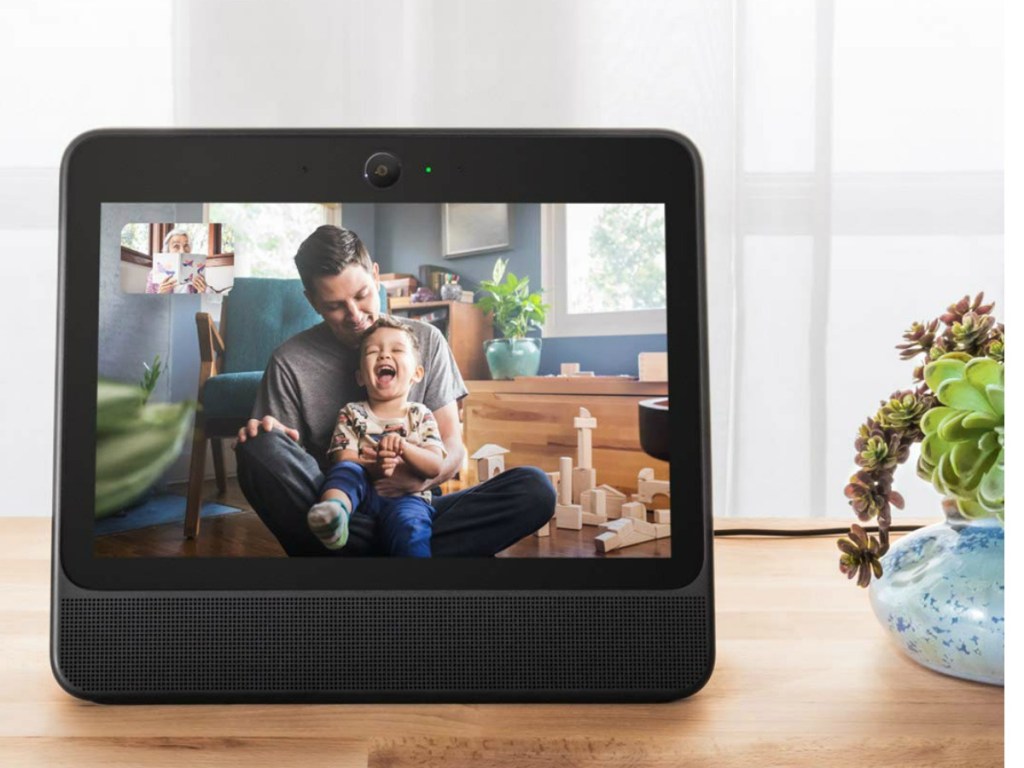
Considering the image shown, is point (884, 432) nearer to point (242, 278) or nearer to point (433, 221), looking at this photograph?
point (433, 221)

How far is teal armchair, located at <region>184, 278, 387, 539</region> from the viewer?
1.62 feet

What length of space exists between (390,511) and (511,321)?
14 cm

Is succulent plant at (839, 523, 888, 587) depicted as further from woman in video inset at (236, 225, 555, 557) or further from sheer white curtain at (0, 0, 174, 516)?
sheer white curtain at (0, 0, 174, 516)

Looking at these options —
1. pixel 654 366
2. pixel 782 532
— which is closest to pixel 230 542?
pixel 654 366

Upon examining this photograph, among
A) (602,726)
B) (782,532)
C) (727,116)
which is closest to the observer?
(602,726)

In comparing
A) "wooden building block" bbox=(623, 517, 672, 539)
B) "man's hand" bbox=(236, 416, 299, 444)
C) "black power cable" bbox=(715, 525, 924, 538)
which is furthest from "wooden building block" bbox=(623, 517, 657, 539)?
"black power cable" bbox=(715, 525, 924, 538)

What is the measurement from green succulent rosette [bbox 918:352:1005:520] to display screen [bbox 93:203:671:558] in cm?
16

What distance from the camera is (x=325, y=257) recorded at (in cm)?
50

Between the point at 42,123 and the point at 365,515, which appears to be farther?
the point at 42,123

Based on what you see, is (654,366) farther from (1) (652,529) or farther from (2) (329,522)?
(2) (329,522)

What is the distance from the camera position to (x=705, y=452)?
0.50 metres

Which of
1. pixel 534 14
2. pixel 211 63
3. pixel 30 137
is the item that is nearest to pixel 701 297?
pixel 534 14

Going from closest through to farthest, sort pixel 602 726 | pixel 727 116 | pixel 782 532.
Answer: pixel 602 726, pixel 782 532, pixel 727 116

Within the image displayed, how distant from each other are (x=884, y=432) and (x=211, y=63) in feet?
4.86
